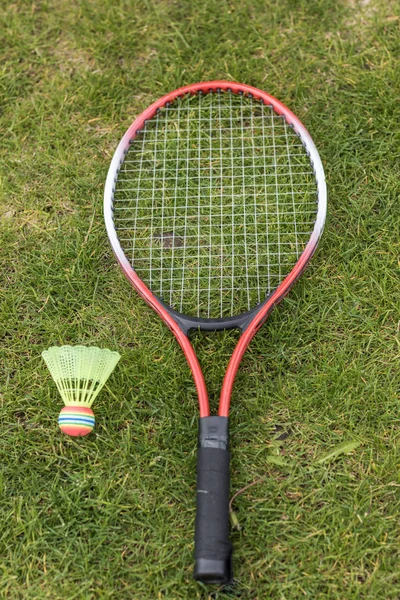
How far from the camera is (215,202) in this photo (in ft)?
8.61

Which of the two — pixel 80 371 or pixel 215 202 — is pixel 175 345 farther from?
pixel 215 202

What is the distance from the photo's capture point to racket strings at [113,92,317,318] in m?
2.49

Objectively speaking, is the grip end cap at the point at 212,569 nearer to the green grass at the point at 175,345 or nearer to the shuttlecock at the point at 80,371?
the green grass at the point at 175,345

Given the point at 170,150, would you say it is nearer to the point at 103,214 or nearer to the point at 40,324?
the point at 103,214

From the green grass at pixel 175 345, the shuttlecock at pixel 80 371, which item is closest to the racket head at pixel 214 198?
the green grass at pixel 175 345

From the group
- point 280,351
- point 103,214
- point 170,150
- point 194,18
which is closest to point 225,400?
point 280,351

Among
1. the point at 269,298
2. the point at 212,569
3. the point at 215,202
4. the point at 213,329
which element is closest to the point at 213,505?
the point at 212,569

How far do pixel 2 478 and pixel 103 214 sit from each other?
3.90 feet

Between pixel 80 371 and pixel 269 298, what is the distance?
788 millimetres

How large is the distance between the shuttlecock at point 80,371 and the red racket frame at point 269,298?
0.29 m

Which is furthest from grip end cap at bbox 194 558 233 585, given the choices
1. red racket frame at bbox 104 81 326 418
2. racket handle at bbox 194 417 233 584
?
red racket frame at bbox 104 81 326 418

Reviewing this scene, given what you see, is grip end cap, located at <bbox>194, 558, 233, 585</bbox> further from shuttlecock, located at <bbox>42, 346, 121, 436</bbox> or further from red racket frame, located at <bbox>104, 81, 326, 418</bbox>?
shuttlecock, located at <bbox>42, 346, 121, 436</bbox>

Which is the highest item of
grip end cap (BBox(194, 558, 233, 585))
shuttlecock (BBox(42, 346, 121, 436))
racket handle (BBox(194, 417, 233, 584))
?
shuttlecock (BBox(42, 346, 121, 436))

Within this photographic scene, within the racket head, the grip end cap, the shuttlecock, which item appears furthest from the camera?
the racket head
